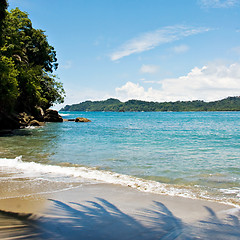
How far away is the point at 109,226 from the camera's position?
4.00 meters

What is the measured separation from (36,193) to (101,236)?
Answer: 2934 mm

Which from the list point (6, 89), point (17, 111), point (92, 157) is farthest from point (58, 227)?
point (17, 111)

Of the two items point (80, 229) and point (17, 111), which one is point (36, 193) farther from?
point (17, 111)

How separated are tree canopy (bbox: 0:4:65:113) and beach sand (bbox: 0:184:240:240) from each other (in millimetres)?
19866

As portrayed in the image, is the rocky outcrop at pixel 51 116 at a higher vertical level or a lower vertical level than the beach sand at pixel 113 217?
higher

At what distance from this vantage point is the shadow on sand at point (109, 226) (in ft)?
11.9

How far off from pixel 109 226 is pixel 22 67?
32084 mm

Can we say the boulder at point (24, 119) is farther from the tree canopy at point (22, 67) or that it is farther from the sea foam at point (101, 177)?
the sea foam at point (101, 177)

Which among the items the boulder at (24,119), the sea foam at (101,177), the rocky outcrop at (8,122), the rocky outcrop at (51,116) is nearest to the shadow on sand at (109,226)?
the sea foam at (101,177)

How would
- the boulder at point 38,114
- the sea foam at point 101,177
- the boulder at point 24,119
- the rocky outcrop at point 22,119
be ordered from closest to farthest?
the sea foam at point 101,177 → the rocky outcrop at point 22,119 → the boulder at point 24,119 → the boulder at point 38,114

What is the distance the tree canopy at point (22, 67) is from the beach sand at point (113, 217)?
19.9 metres

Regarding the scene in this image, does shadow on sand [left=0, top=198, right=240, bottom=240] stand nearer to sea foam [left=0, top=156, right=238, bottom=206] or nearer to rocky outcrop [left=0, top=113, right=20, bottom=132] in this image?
sea foam [left=0, top=156, right=238, bottom=206]

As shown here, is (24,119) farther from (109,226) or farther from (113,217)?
(109,226)

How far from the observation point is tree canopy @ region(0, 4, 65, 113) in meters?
23.0
